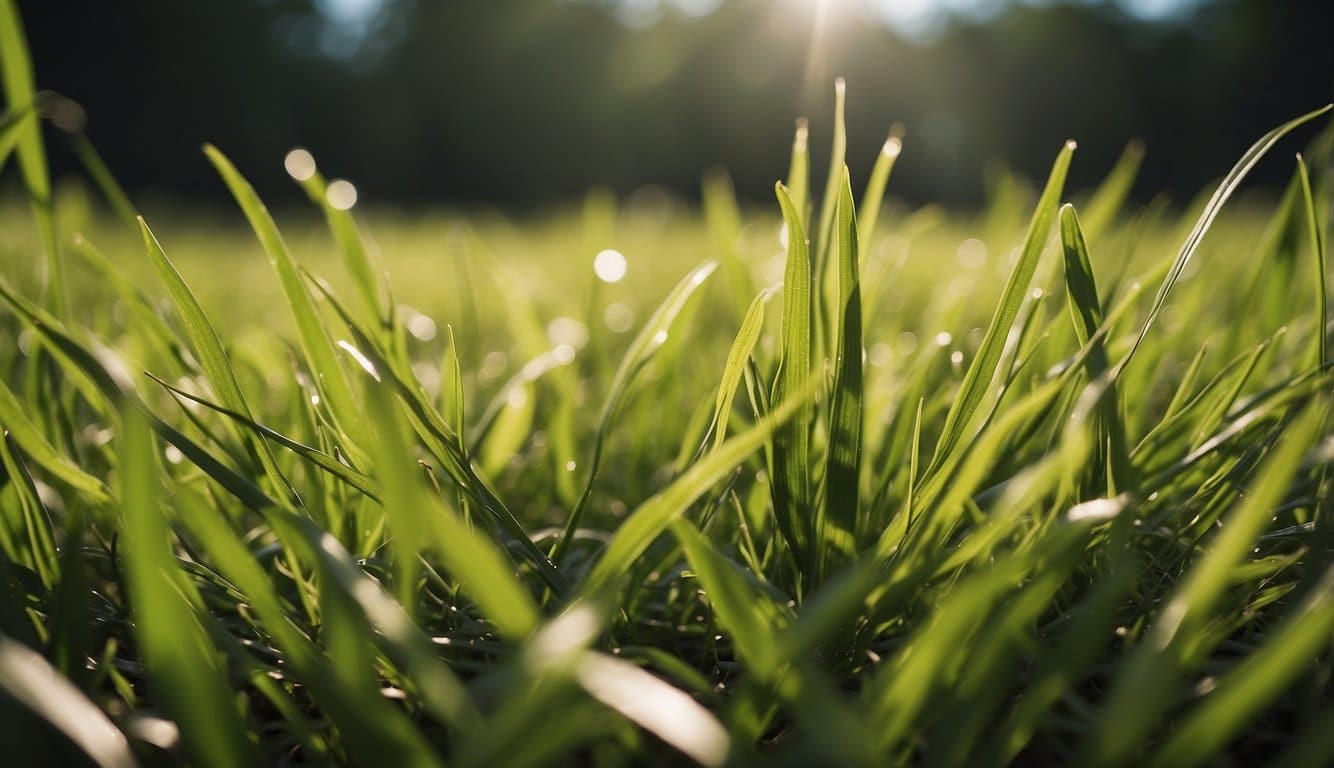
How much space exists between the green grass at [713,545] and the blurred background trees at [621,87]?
1130 cm

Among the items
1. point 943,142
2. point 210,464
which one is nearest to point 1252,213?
point 210,464

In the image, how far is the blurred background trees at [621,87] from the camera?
11859mm

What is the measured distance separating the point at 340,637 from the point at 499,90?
52.3 ft

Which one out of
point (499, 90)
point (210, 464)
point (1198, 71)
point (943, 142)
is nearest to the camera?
point (210, 464)

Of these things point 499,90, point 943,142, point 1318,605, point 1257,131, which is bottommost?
point 1318,605

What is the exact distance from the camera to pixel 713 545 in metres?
0.43

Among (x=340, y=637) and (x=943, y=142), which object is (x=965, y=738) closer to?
(x=340, y=637)

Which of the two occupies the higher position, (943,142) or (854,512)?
(943,142)

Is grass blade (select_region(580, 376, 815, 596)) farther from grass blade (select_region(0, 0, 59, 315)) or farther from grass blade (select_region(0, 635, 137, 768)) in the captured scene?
grass blade (select_region(0, 0, 59, 315))

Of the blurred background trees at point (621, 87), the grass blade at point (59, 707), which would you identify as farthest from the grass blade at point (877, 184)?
the blurred background trees at point (621, 87)

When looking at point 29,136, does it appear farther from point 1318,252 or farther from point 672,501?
point 1318,252

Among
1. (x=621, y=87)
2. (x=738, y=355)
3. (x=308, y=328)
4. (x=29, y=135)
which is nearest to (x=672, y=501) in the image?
(x=738, y=355)

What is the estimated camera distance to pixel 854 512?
38 cm

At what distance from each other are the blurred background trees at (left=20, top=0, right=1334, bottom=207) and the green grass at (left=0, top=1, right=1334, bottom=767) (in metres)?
11.3
